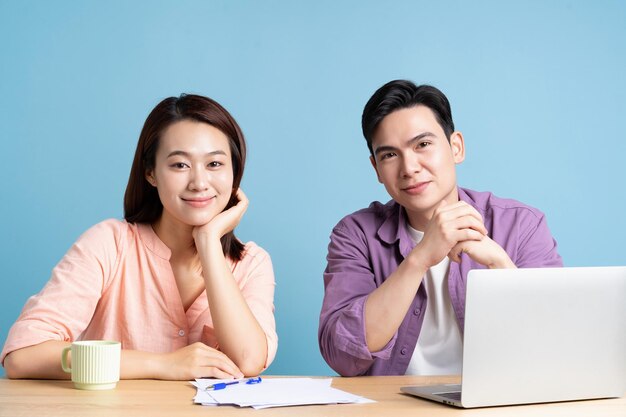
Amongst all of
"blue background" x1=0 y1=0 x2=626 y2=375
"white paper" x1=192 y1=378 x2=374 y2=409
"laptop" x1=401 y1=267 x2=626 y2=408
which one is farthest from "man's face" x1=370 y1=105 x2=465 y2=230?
"blue background" x1=0 y1=0 x2=626 y2=375

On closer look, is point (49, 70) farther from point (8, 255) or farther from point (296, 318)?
point (296, 318)

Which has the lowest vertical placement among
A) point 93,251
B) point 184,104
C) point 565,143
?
point 93,251

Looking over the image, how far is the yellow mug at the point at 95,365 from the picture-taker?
4.97 ft

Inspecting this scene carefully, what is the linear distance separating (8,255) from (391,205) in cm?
159

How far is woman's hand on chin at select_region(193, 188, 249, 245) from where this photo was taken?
1981mm

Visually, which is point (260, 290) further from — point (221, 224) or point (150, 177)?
point (150, 177)

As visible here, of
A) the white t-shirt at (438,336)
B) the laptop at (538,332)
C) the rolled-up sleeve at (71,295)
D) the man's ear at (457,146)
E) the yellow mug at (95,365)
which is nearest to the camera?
the laptop at (538,332)

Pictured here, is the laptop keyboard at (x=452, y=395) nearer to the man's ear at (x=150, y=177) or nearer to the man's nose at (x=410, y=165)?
the man's nose at (x=410, y=165)

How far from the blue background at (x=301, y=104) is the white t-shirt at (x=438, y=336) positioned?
1.01 m

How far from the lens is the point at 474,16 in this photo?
324 cm

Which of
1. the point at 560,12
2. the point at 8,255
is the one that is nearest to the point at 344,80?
the point at 560,12

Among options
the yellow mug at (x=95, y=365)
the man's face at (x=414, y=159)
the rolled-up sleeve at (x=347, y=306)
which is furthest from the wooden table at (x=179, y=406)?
the man's face at (x=414, y=159)

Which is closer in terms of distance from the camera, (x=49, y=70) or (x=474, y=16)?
(x=49, y=70)

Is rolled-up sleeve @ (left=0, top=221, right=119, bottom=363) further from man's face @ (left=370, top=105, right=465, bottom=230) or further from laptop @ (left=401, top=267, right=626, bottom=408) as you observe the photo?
laptop @ (left=401, top=267, right=626, bottom=408)
